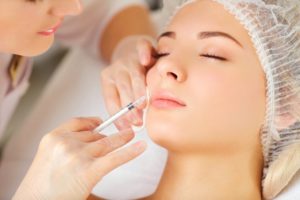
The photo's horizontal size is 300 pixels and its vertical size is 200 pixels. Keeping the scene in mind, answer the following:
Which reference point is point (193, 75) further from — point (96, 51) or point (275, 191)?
point (96, 51)

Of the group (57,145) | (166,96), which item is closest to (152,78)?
(166,96)

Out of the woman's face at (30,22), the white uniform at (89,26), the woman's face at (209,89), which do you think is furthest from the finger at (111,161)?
the white uniform at (89,26)

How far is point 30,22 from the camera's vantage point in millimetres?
1035

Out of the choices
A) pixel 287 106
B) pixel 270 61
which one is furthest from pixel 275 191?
pixel 270 61

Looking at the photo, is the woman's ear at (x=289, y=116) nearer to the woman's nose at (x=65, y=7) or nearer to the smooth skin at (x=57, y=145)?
the smooth skin at (x=57, y=145)

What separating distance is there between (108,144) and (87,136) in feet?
0.17

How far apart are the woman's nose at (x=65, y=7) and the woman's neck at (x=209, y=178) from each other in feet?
1.36

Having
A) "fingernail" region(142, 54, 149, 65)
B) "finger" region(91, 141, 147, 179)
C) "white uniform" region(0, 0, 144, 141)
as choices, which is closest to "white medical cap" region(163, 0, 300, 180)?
"fingernail" region(142, 54, 149, 65)

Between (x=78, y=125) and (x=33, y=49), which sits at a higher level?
(x=33, y=49)

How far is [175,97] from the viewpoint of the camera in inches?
41.8

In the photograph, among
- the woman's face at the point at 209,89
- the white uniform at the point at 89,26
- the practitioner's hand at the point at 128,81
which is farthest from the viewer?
the white uniform at the point at 89,26

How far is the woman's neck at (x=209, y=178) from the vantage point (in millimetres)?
1120

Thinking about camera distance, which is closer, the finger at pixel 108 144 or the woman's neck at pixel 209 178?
the finger at pixel 108 144

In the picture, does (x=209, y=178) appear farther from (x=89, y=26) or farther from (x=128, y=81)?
(x=89, y=26)
